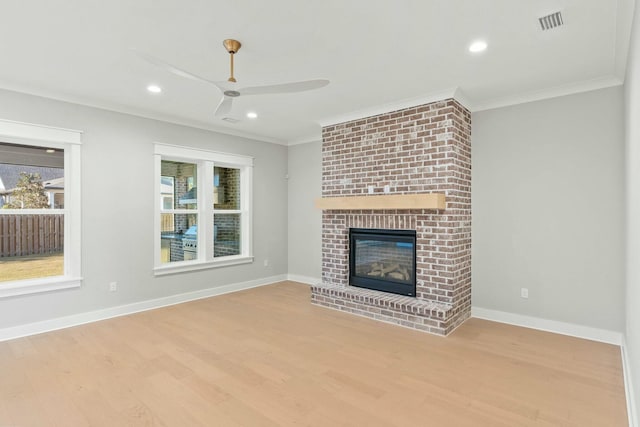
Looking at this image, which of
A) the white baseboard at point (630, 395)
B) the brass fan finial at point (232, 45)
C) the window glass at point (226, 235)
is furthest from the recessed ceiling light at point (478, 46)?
the window glass at point (226, 235)

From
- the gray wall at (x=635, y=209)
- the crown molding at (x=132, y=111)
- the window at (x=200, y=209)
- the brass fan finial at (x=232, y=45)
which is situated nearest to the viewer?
the gray wall at (x=635, y=209)

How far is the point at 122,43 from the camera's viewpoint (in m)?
2.78

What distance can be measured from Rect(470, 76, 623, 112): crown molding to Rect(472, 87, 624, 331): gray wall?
56 millimetres

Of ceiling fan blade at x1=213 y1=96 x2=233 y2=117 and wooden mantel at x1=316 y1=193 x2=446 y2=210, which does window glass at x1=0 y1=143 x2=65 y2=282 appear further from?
wooden mantel at x1=316 y1=193 x2=446 y2=210

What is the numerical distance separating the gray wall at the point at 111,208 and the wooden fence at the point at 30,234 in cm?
31

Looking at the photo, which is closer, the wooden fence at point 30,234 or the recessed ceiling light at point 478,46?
the recessed ceiling light at point 478,46

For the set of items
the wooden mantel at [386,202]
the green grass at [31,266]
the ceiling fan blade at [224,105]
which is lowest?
the green grass at [31,266]

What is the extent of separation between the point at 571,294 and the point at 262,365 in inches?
129

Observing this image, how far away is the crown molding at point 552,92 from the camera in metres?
3.48

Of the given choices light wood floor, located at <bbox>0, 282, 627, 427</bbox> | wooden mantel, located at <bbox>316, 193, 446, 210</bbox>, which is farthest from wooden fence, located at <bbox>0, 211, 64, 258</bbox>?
wooden mantel, located at <bbox>316, 193, 446, 210</bbox>

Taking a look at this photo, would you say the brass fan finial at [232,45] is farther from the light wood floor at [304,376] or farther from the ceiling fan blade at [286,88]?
the light wood floor at [304,376]

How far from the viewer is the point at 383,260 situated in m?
4.64

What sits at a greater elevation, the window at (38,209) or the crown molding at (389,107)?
the crown molding at (389,107)

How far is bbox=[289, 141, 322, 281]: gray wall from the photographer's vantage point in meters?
6.22
